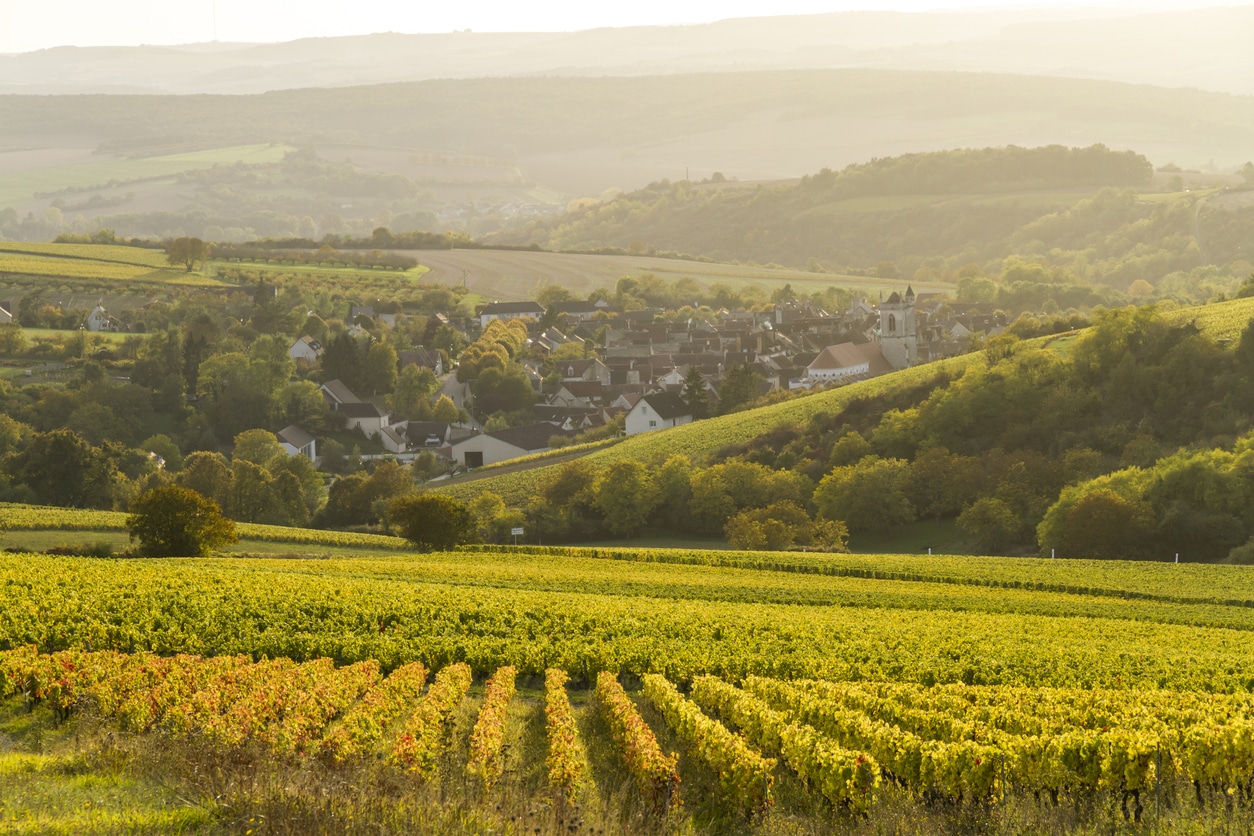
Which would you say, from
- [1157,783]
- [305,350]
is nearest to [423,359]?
[305,350]

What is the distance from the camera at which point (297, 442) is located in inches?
4232

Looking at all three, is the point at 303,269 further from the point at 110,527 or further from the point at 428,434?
the point at 110,527

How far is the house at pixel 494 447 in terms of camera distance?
105 metres

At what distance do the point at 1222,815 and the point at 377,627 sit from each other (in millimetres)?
19079

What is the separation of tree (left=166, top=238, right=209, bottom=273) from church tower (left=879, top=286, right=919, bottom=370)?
10549cm

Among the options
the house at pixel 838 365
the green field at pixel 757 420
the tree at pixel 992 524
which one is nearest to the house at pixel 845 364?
the house at pixel 838 365

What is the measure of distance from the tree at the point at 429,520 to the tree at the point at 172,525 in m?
10.3

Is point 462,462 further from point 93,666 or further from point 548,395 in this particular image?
point 93,666

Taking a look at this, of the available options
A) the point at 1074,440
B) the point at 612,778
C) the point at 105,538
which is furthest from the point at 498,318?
the point at 612,778

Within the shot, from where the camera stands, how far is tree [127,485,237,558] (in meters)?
48.2

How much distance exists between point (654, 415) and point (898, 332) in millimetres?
38789

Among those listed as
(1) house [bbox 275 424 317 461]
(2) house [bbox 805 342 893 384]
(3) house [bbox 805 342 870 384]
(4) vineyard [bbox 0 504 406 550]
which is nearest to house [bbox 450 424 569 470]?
(1) house [bbox 275 424 317 461]

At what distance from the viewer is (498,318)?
573 feet

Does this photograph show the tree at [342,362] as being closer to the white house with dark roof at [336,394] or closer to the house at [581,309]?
the white house with dark roof at [336,394]
